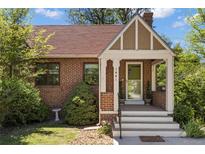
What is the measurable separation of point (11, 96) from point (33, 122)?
10.4ft

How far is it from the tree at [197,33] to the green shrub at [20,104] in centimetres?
791

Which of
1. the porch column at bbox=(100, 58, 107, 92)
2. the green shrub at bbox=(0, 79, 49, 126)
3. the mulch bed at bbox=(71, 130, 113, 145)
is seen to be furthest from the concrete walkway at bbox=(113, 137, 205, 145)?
the green shrub at bbox=(0, 79, 49, 126)

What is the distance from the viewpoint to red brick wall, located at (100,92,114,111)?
1426 centimetres

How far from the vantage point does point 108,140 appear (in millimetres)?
11586

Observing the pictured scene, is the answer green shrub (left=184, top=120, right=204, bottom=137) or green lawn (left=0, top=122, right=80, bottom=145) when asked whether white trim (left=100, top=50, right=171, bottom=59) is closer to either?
green shrub (left=184, top=120, right=204, bottom=137)

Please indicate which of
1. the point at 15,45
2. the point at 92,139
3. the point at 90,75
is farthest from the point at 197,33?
the point at 15,45

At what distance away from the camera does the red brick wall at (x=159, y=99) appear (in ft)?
49.1

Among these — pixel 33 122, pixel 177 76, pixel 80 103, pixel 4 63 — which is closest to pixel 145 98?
pixel 177 76

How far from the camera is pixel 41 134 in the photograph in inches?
497

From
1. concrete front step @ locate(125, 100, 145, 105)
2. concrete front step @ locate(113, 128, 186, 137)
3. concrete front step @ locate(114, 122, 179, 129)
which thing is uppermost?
concrete front step @ locate(125, 100, 145, 105)

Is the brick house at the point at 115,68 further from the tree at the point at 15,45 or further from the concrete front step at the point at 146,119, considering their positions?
the tree at the point at 15,45

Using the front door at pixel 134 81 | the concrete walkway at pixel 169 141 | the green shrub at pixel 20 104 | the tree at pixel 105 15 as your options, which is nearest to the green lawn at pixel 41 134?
the green shrub at pixel 20 104

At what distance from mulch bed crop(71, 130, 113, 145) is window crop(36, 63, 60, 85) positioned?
572 cm

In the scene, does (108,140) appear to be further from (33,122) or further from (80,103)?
(33,122)
